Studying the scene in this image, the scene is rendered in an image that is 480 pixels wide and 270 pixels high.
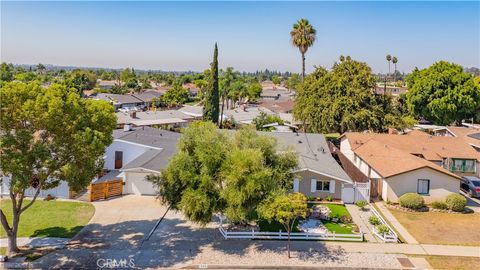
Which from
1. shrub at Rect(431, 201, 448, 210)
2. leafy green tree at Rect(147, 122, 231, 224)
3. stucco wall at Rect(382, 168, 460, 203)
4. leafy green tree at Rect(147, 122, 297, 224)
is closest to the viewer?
leafy green tree at Rect(147, 122, 297, 224)

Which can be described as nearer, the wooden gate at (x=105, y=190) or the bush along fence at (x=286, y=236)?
the bush along fence at (x=286, y=236)

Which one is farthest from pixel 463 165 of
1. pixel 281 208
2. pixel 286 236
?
pixel 281 208

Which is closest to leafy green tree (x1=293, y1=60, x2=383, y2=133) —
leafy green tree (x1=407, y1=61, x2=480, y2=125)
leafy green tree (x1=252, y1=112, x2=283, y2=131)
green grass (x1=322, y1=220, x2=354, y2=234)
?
leafy green tree (x1=252, y1=112, x2=283, y2=131)

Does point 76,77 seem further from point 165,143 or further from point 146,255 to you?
point 146,255

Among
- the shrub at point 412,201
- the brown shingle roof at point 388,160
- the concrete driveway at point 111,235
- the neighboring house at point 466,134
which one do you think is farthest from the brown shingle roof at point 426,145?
the concrete driveway at point 111,235

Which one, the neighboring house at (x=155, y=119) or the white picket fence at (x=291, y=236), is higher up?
the neighboring house at (x=155, y=119)

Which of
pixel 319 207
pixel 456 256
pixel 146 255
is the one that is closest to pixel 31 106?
pixel 146 255

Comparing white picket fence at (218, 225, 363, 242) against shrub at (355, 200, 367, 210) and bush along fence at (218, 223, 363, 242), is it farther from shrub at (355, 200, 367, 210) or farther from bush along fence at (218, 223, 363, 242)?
shrub at (355, 200, 367, 210)

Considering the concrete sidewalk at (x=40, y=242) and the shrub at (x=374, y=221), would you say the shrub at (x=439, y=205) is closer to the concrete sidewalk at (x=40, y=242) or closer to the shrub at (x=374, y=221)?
the shrub at (x=374, y=221)
